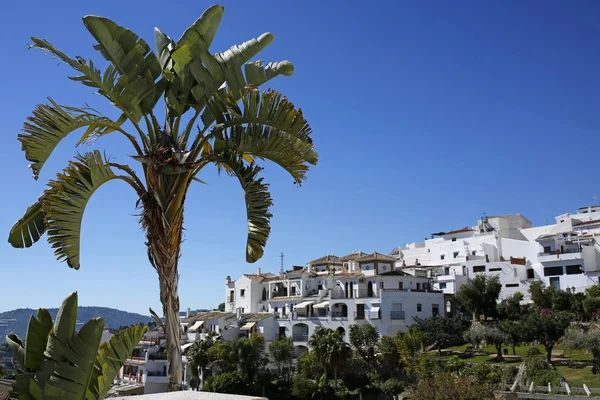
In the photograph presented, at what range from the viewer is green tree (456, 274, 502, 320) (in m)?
52.8

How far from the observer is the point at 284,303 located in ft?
200

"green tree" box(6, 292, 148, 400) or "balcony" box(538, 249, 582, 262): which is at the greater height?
"balcony" box(538, 249, 582, 262)

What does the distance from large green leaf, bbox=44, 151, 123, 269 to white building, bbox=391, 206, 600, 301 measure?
53.2 m

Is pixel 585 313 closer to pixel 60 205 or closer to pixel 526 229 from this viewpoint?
pixel 526 229

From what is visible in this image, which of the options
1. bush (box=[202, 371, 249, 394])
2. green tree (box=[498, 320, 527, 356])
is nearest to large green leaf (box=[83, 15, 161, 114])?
green tree (box=[498, 320, 527, 356])

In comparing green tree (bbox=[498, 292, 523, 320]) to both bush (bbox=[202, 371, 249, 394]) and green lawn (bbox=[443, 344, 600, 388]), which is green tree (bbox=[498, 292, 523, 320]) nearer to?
green lawn (bbox=[443, 344, 600, 388])

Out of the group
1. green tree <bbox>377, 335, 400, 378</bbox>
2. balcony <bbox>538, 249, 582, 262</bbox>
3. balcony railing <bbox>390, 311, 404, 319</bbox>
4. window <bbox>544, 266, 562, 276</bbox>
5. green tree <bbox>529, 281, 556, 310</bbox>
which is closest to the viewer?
green tree <bbox>377, 335, 400, 378</bbox>

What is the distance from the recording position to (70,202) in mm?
5945

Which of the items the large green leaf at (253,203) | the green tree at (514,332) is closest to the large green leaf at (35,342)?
the large green leaf at (253,203)

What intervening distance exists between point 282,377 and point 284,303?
10.9 m

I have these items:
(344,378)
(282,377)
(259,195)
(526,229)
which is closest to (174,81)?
(259,195)

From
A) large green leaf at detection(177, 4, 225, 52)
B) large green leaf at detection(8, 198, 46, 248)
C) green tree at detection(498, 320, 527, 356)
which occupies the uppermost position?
large green leaf at detection(177, 4, 225, 52)

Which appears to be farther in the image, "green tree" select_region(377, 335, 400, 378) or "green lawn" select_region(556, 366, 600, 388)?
"green tree" select_region(377, 335, 400, 378)

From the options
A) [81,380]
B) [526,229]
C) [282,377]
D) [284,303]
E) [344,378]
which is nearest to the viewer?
[81,380]
